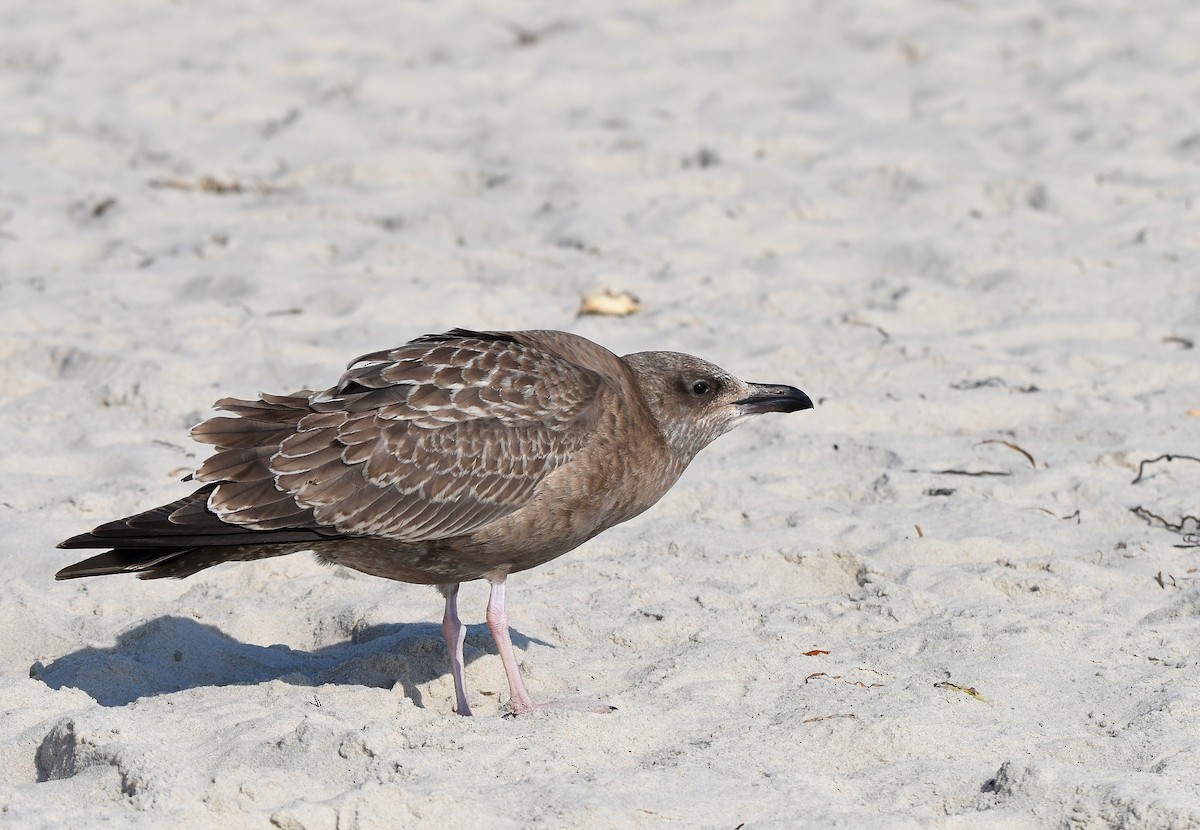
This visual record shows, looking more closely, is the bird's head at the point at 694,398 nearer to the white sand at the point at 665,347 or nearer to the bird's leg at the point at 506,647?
the white sand at the point at 665,347

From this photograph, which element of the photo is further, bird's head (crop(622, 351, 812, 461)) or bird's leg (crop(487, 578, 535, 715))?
bird's head (crop(622, 351, 812, 461))

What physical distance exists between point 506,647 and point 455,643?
18cm

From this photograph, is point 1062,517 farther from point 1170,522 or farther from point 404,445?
point 404,445

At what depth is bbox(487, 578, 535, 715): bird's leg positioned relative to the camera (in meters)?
4.62

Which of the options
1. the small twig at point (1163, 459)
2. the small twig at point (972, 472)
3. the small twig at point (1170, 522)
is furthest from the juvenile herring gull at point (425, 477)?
the small twig at point (1163, 459)

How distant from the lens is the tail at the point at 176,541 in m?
4.43

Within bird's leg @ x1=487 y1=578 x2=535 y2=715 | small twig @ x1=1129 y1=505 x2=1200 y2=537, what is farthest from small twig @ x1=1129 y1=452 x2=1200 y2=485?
bird's leg @ x1=487 y1=578 x2=535 y2=715

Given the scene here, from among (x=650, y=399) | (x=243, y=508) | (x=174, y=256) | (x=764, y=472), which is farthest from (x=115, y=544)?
(x=174, y=256)

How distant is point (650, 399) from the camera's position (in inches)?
206

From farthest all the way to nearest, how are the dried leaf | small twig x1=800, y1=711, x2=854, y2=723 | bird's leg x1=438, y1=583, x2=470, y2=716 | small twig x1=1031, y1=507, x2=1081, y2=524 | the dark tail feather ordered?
1. the dried leaf
2. small twig x1=1031, y1=507, x2=1081, y2=524
3. bird's leg x1=438, y1=583, x2=470, y2=716
4. the dark tail feather
5. small twig x1=800, y1=711, x2=854, y2=723

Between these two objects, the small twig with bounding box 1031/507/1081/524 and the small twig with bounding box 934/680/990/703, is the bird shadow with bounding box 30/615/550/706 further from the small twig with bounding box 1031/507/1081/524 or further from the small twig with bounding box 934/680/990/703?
the small twig with bounding box 1031/507/1081/524

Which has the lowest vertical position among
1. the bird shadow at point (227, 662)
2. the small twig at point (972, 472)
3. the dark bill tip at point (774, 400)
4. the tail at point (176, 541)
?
the small twig at point (972, 472)

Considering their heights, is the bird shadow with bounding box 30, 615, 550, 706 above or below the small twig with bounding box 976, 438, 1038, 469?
above

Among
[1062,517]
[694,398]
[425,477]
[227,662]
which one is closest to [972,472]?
[1062,517]
